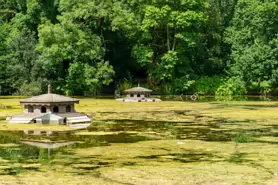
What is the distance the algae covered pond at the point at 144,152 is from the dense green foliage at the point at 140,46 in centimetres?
2763

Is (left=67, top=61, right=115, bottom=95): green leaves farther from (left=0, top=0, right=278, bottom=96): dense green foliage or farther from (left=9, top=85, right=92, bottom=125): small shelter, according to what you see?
(left=9, top=85, right=92, bottom=125): small shelter

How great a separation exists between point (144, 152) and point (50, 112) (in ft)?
34.8

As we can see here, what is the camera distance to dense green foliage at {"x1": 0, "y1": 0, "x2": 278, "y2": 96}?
54.6 metres

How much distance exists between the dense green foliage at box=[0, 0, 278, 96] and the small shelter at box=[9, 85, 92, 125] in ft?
85.1

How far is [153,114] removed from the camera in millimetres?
31344

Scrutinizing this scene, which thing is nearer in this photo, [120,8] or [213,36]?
[120,8]

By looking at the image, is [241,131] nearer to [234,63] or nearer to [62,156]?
[62,156]

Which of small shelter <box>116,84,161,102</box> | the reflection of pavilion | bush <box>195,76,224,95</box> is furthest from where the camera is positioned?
bush <box>195,76,224,95</box>

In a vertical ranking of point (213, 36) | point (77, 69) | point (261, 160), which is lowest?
point (261, 160)

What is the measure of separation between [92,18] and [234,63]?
18082 millimetres

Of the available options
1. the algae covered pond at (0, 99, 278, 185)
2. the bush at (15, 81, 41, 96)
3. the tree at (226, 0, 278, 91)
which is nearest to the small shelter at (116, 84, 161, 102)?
the bush at (15, 81, 41, 96)

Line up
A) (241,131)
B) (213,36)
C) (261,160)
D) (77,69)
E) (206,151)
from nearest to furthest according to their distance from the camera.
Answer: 1. (261,160)
2. (206,151)
3. (241,131)
4. (77,69)
5. (213,36)

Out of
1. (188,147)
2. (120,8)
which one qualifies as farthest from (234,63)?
(188,147)

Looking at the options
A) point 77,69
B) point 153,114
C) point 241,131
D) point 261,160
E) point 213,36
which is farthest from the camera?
point 213,36
